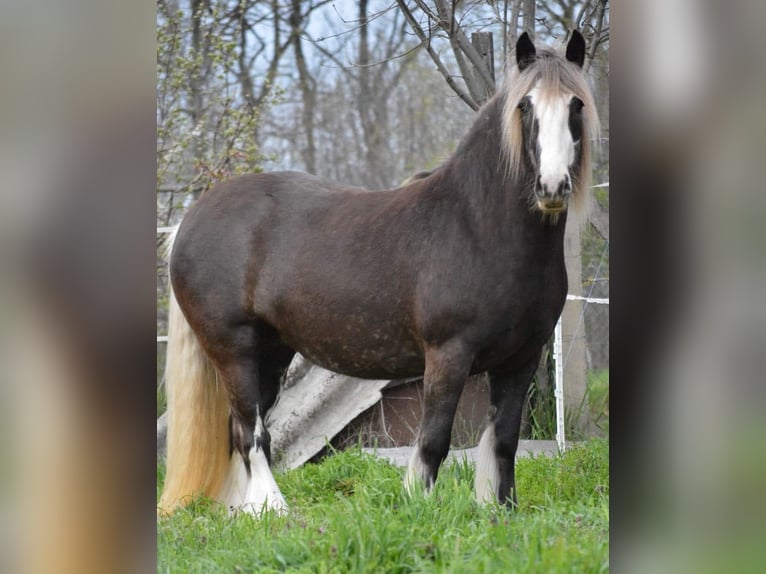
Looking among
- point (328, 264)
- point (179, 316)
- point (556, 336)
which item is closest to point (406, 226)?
point (328, 264)

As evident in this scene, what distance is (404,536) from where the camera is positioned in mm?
2668

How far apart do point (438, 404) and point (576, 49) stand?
165cm

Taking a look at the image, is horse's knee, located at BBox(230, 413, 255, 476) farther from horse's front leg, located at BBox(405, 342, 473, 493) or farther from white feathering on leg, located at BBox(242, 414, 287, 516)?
horse's front leg, located at BBox(405, 342, 473, 493)

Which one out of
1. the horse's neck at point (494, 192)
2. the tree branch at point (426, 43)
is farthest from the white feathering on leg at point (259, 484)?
the tree branch at point (426, 43)

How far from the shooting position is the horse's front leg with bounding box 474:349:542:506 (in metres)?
3.79

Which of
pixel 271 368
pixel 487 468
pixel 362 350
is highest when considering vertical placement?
pixel 362 350

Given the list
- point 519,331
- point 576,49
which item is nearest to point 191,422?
point 519,331

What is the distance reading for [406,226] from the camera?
3.86 m

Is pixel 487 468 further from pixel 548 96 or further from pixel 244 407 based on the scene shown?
pixel 548 96

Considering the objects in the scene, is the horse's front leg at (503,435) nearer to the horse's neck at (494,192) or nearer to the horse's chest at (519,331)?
the horse's chest at (519,331)

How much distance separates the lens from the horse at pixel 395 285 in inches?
135

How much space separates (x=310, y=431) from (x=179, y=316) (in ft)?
4.88

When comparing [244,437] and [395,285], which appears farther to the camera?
[244,437]

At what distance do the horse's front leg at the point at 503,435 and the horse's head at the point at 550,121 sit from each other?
2.87 feet
